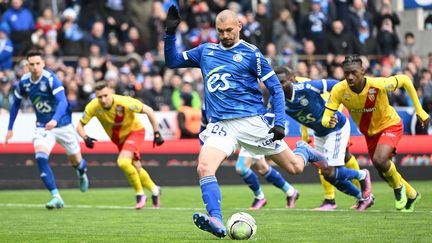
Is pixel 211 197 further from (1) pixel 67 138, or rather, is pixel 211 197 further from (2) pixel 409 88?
(1) pixel 67 138

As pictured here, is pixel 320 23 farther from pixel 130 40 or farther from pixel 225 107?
pixel 225 107

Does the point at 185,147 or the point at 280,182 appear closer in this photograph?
the point at 280,182

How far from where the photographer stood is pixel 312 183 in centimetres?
2555

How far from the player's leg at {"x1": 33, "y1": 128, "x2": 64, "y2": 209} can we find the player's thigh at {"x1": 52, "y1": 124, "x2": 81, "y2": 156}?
→ 0.23 metres

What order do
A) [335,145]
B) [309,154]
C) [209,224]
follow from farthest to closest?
[335,145], [309,154], [209,224]

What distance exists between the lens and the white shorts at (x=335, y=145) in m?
17.1

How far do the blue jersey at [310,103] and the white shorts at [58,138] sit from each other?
4.99 m

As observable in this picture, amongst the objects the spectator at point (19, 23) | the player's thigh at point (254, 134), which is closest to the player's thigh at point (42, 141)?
the player's thigh at point (254, 134)

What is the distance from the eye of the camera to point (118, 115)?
1888 cm

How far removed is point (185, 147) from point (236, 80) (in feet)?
41.2

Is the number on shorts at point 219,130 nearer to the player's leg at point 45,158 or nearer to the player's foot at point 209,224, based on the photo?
the player's foot at point 209,224

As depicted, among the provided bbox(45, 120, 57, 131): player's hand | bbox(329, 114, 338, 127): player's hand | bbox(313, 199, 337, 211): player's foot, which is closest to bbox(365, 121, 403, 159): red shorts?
bbox(329, 114, 338, 127): player's hand

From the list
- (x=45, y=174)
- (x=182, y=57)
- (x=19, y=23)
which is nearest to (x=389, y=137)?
(x=182, y=57)

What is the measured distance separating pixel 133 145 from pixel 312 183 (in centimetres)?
767
